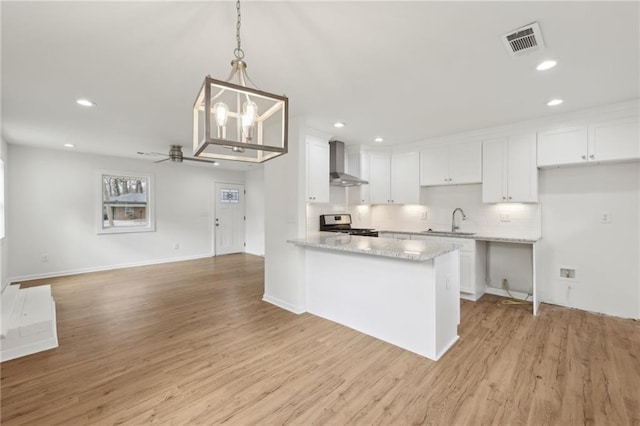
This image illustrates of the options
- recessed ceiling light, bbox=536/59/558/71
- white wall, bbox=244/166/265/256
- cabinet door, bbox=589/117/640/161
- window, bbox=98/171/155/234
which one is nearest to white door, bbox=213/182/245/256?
white wall, bbox=244/166/265/256

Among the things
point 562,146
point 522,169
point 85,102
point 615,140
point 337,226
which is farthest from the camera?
point 337,226

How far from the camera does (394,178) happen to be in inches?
199

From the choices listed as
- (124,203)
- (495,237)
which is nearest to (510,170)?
(495,237)

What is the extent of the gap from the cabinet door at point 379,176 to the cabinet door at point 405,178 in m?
0.09

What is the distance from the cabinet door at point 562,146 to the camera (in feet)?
10.9

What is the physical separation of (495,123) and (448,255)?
229cm

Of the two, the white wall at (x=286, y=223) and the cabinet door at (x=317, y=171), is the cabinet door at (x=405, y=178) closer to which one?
the cabinet door at (x=317, y=171)

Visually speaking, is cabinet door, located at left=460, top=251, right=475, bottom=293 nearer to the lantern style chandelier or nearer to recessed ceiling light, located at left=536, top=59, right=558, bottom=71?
recessed ceiling light, located at left=536, top=59, right=558, bottom=71

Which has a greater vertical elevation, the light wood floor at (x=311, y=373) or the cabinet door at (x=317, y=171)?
the cabinet door at (x=317, y=171)

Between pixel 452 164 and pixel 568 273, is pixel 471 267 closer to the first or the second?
pixel 568 273

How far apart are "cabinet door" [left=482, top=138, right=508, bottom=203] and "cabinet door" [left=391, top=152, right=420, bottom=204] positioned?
101cm

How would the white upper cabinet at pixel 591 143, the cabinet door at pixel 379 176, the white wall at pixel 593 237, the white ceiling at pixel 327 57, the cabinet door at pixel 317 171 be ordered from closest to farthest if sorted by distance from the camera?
the white ceiling at pixel 327 57
the white upper cabinet at pixel 591 143
the white wall at pixel 593 237
the cabinet door at pixel 317 171
the cabinet door at pixel 379 176

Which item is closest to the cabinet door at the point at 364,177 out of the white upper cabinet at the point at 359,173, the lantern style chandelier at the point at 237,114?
the white upper cabinet at the point at 359,173

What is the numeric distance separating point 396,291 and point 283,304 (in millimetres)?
1651
